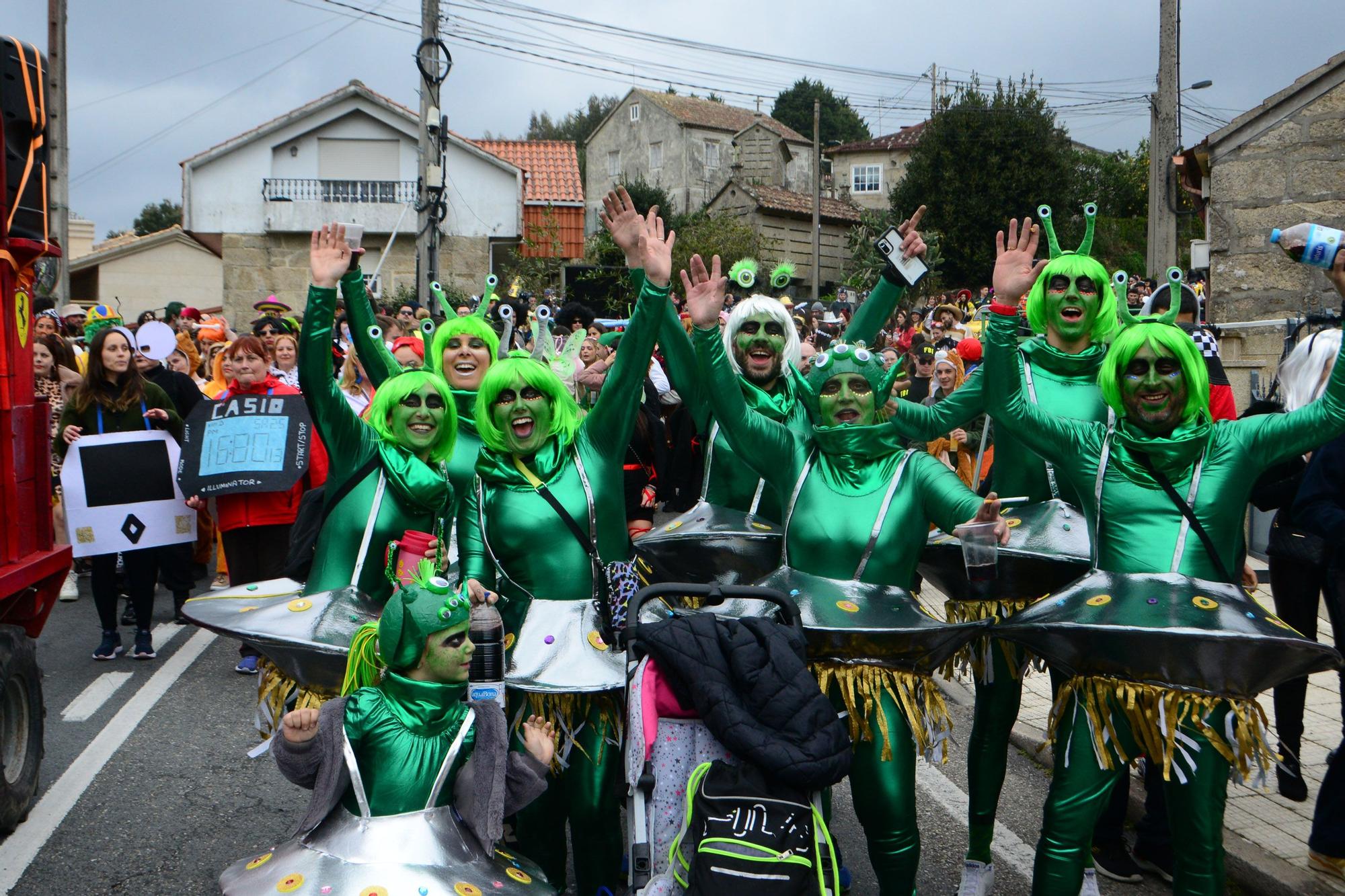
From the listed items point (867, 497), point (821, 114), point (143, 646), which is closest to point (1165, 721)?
point (867, 497)

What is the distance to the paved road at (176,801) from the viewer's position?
4730 millimetres

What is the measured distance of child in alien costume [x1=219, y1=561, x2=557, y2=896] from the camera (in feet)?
10.5

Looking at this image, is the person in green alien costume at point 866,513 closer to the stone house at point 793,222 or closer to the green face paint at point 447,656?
the green face paint at point 447,656

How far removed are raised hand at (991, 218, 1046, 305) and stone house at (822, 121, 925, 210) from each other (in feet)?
182

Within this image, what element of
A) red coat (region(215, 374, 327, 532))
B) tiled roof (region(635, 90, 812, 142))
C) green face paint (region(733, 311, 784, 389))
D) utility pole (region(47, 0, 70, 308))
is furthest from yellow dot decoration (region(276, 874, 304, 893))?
tiled roof (region(635, 90, 812, 142))

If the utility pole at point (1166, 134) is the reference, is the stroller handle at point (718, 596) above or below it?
below

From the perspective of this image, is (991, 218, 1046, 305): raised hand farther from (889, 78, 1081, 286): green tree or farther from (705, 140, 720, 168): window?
(705, 140, 720, 168): window

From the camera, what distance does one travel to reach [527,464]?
14.2ft

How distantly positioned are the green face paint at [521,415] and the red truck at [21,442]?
2.11 metres

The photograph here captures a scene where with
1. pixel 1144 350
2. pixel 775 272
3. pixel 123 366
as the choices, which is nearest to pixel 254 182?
pixel 123 366

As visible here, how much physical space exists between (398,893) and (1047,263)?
11.3 feet

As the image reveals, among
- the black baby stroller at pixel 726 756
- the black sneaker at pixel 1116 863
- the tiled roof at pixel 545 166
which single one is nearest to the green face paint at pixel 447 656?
the black baby stroller at pixel 726 756

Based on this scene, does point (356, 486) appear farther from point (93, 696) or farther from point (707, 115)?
point (707, 115)

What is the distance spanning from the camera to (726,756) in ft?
11.6
